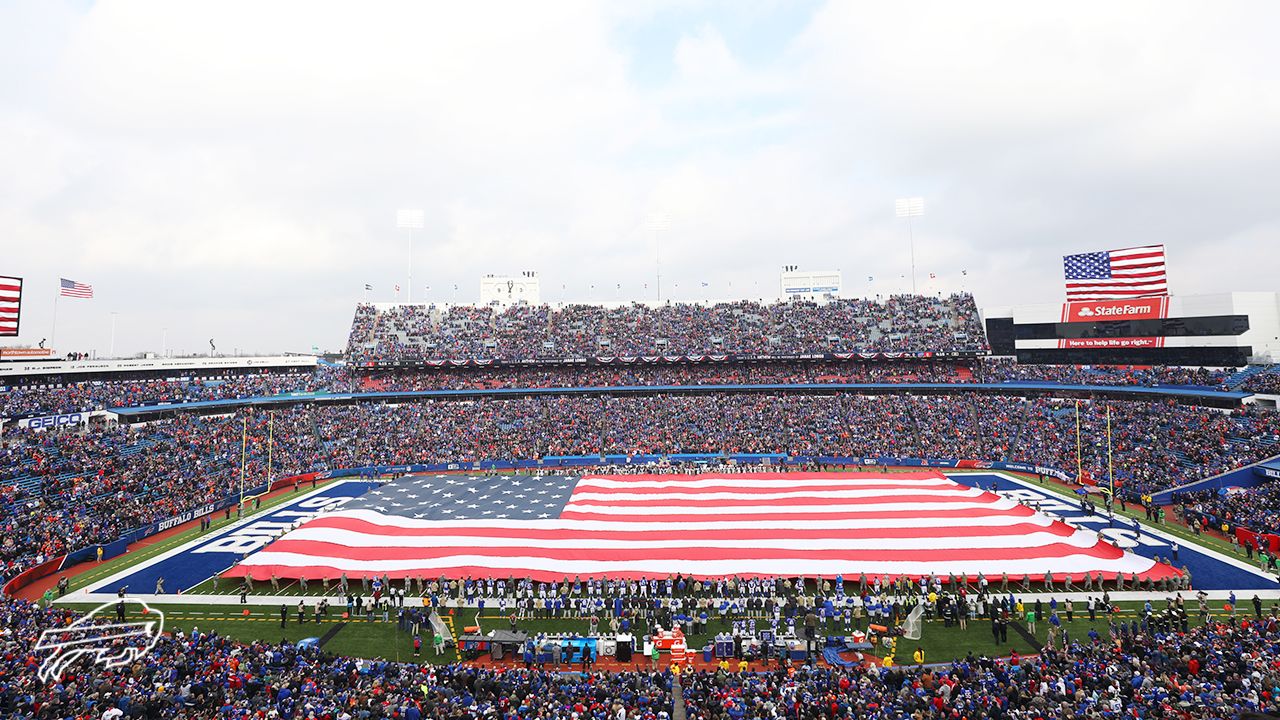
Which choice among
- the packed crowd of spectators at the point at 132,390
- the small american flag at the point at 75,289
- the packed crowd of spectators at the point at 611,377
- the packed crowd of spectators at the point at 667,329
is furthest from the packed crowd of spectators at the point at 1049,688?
the small american flag at the point at 75,289

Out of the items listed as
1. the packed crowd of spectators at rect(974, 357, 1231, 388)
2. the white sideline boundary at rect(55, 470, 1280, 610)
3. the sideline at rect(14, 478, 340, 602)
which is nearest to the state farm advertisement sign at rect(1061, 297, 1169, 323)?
the packed crowd of spectators at rect(974, 357, 1231, 388)

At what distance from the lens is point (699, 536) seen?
2497 cm

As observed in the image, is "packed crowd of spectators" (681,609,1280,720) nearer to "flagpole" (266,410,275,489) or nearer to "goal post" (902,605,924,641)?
"goal post" (902,605,924,641)

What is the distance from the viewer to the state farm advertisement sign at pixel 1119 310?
156 feet

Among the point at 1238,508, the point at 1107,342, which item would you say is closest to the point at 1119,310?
the point at 1107,342

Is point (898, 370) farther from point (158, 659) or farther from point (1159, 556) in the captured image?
point (158, 659)

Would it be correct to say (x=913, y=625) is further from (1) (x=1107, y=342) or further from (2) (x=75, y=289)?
→ (2) (x=75, y=289)

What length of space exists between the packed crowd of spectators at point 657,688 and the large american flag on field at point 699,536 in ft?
24.2

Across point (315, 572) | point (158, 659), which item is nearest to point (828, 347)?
point (315, 572)

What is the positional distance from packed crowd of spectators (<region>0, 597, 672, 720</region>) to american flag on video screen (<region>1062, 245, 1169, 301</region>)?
166ft

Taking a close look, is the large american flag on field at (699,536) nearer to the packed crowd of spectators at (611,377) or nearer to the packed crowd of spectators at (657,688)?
the packed crowd of spectators at (657,688)

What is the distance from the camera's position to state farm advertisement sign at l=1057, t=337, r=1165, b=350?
48034mm

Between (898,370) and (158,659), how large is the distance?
56.6 metres

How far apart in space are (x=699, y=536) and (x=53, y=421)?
4328cm
